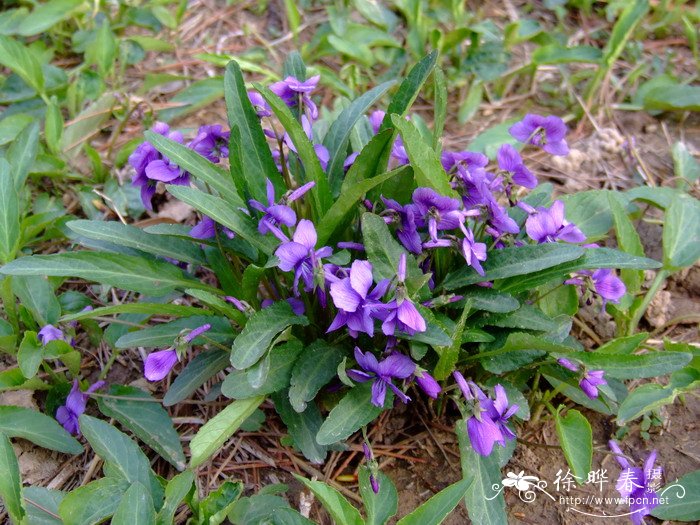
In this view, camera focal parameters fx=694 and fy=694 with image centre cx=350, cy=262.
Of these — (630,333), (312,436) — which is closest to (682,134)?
(630,333)

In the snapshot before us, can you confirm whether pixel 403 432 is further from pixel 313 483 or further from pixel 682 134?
pixel 682 134

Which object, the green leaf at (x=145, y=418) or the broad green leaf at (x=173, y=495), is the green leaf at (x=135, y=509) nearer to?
the broad green leaf at (x=173, y=495)

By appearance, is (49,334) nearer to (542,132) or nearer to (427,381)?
(427,381)

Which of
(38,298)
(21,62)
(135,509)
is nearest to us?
(135,509)

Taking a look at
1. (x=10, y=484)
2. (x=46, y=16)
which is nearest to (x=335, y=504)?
(x=10, y=484)

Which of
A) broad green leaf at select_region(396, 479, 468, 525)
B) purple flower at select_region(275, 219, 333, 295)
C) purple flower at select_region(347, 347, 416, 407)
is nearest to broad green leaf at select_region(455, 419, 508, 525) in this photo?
broad green leaf at select_region(396, 479, 468, 525)
